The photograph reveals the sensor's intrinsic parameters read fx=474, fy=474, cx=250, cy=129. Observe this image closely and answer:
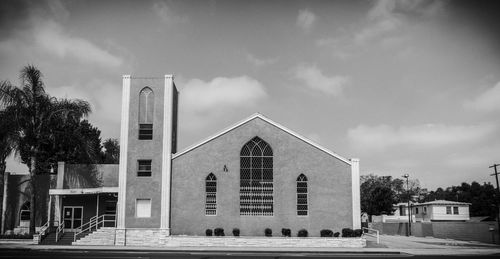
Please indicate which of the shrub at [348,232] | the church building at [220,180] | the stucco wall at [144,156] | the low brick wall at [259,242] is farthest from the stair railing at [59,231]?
the shrub at [348,232]

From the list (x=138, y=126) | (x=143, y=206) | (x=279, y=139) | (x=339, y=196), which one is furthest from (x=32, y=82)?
(x=339, y=196)

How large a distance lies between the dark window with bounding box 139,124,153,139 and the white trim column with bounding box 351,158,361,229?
50.2 ft

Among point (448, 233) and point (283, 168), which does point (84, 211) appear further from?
point (448, 233)

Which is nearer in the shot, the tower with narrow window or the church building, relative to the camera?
the tower with narrow window

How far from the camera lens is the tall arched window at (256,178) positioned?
3469 centimetres

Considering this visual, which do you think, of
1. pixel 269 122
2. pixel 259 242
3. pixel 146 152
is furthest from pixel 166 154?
pixel 259 242

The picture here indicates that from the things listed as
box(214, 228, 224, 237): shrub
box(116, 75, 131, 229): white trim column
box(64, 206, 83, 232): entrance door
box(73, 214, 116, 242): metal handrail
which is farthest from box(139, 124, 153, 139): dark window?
box(214, 228, 224, 237): shrub

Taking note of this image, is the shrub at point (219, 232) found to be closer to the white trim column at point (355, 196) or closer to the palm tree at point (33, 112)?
the white trim column at point (355, 196)

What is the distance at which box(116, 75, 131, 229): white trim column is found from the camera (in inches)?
1336

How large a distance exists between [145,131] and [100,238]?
8340 mm

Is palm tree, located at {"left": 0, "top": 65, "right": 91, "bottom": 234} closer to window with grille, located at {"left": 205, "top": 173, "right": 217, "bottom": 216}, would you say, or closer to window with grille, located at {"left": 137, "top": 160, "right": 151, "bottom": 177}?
window with grille, located at {"left": 137, "top": 160, "right": 151, "bottom": 177}

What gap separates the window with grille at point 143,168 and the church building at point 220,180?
74mm

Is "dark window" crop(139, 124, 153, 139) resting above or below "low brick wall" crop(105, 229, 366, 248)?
above

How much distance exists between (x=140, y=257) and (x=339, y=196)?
16656 mm
